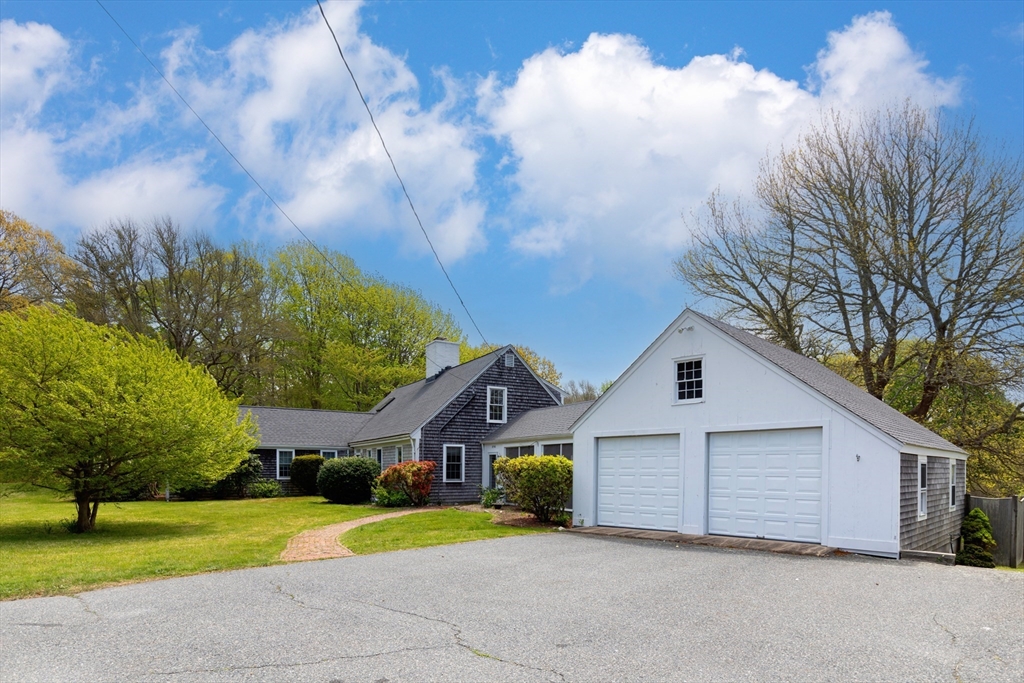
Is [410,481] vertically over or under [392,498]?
over

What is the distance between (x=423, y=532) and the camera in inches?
661

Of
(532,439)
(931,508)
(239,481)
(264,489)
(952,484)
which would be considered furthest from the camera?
(264,489)

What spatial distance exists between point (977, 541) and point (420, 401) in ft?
68.7

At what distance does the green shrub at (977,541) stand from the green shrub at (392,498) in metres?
16.8

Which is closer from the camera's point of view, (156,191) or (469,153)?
(156,191)

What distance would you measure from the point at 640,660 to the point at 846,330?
2504cm

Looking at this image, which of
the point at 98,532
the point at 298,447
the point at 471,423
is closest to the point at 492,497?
the point at 471,423

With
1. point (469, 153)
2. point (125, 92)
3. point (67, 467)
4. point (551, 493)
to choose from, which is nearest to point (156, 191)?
point (125, 92)

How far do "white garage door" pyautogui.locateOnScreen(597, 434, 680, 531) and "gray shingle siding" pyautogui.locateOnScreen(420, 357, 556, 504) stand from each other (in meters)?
9.87

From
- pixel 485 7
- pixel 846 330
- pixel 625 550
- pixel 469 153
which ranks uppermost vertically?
pixel 485 7

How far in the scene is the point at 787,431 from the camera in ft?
47.0

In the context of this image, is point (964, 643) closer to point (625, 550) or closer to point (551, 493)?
point (625, 550)

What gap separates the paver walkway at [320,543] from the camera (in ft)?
44.3

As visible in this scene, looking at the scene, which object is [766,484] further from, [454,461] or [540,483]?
[454,461]
